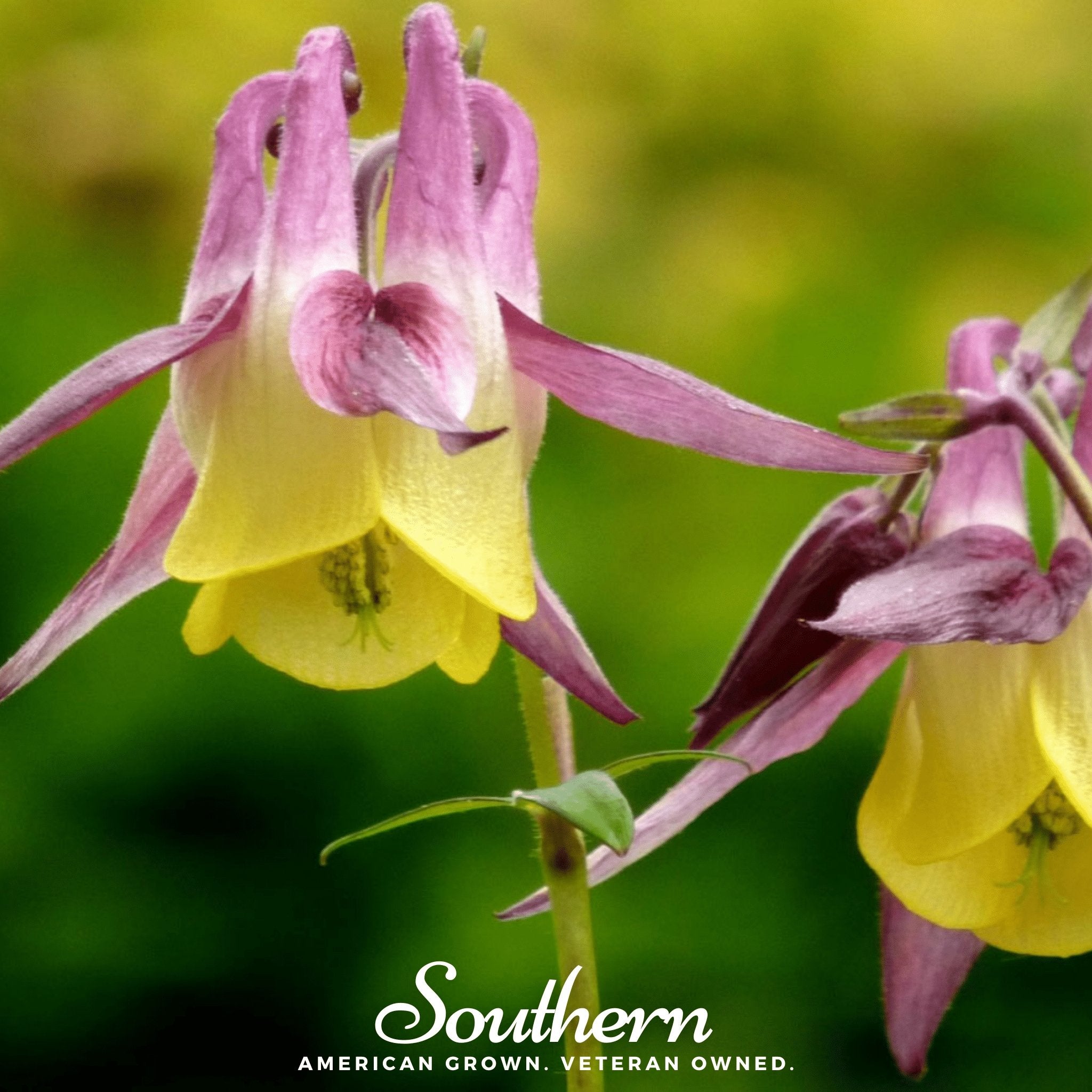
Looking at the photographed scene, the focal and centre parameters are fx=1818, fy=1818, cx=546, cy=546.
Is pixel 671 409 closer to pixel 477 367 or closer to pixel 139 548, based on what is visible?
pixel 477 367

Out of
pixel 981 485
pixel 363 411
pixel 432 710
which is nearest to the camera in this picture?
pixel 363 411

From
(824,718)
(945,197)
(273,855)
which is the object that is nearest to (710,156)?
(945,197)

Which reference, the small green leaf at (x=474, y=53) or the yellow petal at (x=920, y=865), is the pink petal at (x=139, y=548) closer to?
the small green leaf at (x=474, y=53)

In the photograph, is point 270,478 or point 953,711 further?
point 953,711

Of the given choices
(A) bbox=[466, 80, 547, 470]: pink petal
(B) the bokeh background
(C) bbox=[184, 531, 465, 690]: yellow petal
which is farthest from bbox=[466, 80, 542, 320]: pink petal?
(B) the bokeh background

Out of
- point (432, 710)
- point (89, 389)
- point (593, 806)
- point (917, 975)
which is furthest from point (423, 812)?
point (432, 710)

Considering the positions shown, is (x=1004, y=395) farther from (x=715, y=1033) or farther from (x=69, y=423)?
(x=715, y=1033)

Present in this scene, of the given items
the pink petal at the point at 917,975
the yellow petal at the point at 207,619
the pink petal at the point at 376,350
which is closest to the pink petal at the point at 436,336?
the pink petal at the point at 376,350
